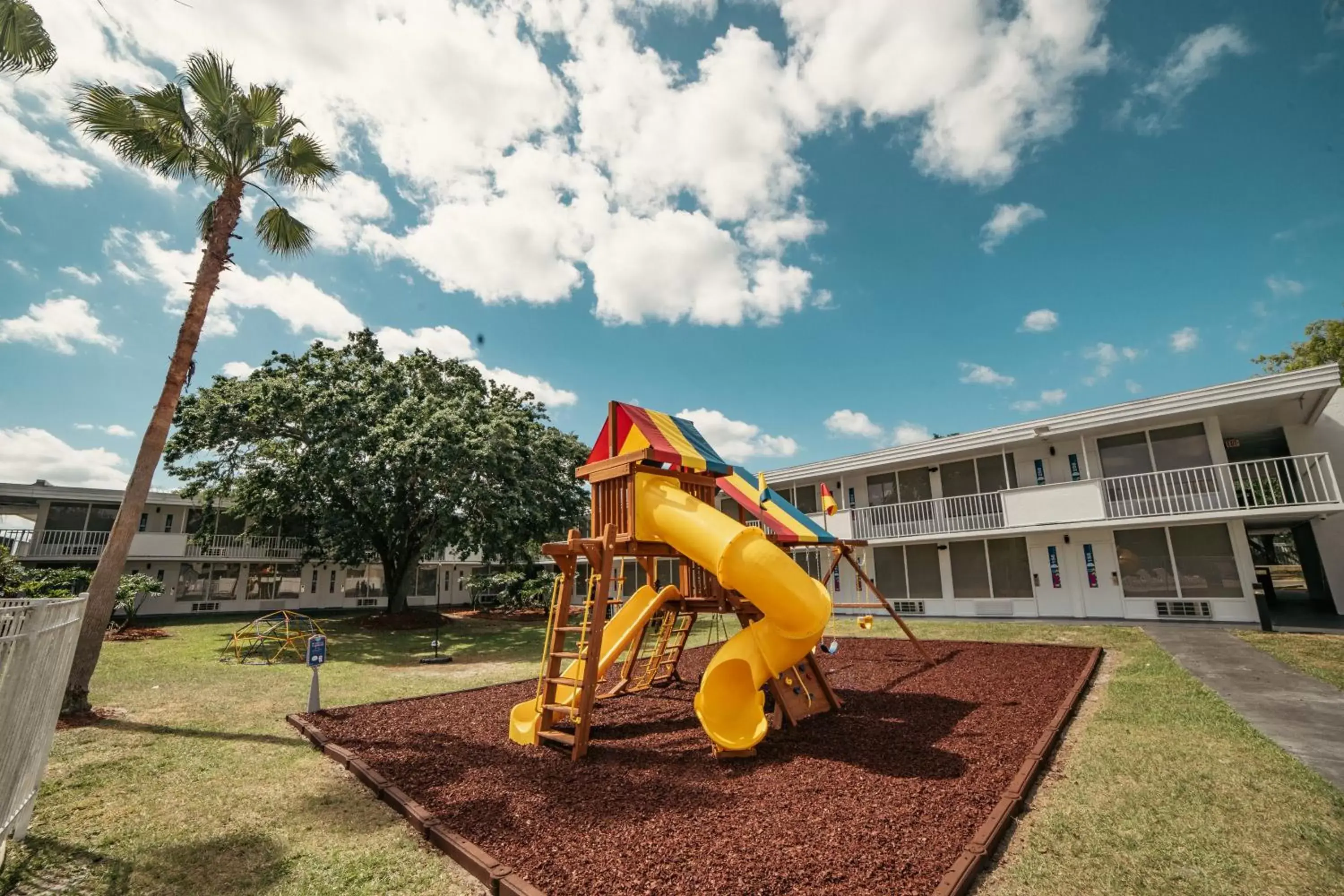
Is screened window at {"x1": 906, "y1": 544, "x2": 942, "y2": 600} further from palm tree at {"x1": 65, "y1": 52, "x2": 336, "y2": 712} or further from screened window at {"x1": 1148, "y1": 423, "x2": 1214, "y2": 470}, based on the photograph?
palm tree at {"x1": 65, "y1": 52, "x2": 336, "y2": 712}

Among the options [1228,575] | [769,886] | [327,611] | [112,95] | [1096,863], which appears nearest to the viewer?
[769,886]

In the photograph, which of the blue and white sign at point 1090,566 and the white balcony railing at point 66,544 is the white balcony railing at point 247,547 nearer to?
the white balcony railing at point 66,544

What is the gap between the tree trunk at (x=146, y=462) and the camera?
28.4ft

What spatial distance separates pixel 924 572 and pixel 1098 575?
17.9ft

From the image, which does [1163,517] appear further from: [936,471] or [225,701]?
[225,701]

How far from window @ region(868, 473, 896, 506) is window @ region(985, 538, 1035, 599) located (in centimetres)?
393

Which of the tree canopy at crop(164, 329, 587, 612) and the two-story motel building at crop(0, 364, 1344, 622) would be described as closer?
the two-story motel building at crop(0, 364, 1344, 622)

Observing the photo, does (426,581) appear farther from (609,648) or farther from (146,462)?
(609,648)

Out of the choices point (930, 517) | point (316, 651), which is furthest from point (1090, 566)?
point (316, 651)

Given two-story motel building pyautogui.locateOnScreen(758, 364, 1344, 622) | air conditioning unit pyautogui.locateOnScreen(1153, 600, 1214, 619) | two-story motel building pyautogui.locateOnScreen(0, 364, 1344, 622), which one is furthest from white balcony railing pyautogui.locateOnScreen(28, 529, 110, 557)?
air conditioning unit pyautogui.locateOnScreen(1153, 600, 1214, 619)

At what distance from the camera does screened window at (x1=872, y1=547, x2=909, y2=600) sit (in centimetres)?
2225

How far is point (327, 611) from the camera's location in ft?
108

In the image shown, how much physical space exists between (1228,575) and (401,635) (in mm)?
26305

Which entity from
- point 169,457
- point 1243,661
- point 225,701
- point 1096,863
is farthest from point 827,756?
point 169,457
